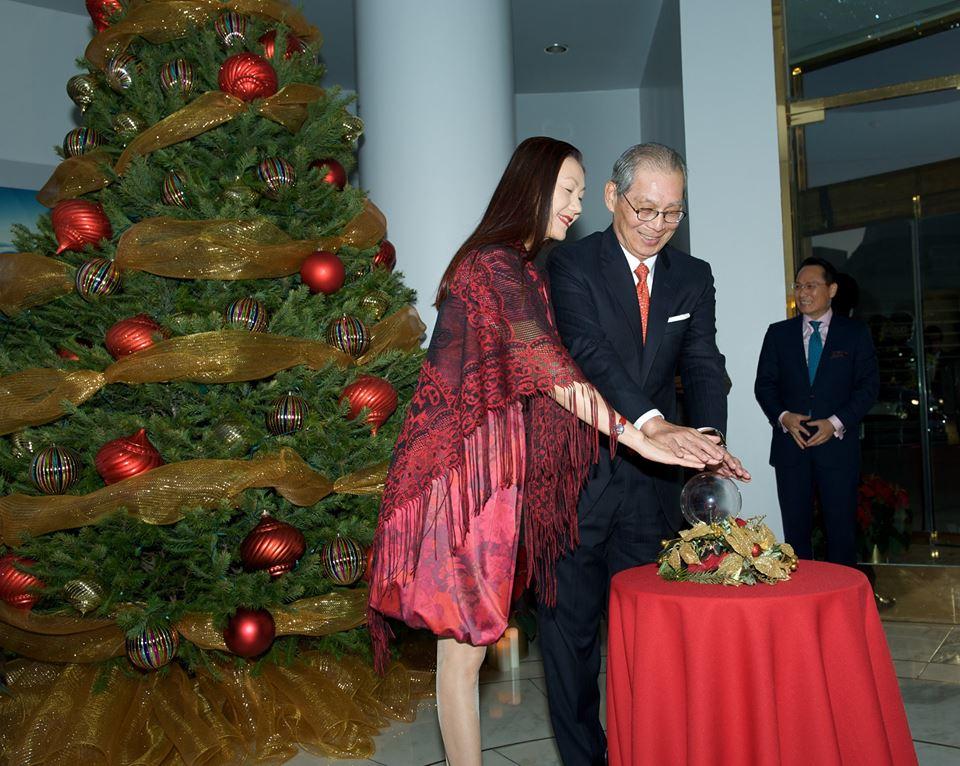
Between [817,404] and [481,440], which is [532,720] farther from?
[817,404]

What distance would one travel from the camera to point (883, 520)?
17.0 feet

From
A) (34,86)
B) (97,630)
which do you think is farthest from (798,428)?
(34,86)

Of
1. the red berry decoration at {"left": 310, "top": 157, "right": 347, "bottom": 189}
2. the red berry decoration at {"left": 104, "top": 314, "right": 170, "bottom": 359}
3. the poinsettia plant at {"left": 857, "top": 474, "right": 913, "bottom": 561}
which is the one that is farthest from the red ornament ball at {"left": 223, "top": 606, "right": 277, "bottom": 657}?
the poinsettia plant at {"left": 857, "top": 474, "right": 913, "bottom": 561}

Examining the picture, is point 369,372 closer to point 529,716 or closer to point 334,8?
point 529,716

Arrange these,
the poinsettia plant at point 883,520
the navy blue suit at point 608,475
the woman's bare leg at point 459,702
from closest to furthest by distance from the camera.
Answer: the woman's bare leg at point 459,702 < the navy blue suit at point 608,475 < the poinsettia plant at point 883,520

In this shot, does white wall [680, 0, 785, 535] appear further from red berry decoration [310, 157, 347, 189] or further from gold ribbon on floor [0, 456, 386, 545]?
gold ribbon on floor [0, 456, 386, 545]

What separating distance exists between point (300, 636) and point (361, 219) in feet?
4.74

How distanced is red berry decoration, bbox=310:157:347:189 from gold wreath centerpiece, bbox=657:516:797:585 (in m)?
1.91

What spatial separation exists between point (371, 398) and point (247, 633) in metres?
0.81

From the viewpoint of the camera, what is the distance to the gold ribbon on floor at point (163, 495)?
9.18 ft

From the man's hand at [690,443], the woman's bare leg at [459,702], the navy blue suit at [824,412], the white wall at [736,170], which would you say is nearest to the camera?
the man's hand at [690,443]

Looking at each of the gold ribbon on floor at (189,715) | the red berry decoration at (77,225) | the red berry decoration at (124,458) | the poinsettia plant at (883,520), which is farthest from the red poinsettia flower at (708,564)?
the poinsettia plant at (883,520)

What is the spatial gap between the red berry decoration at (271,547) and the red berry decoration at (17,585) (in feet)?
2.08

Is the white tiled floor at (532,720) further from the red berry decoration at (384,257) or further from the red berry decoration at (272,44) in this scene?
the red berry decoration at (272,44)
